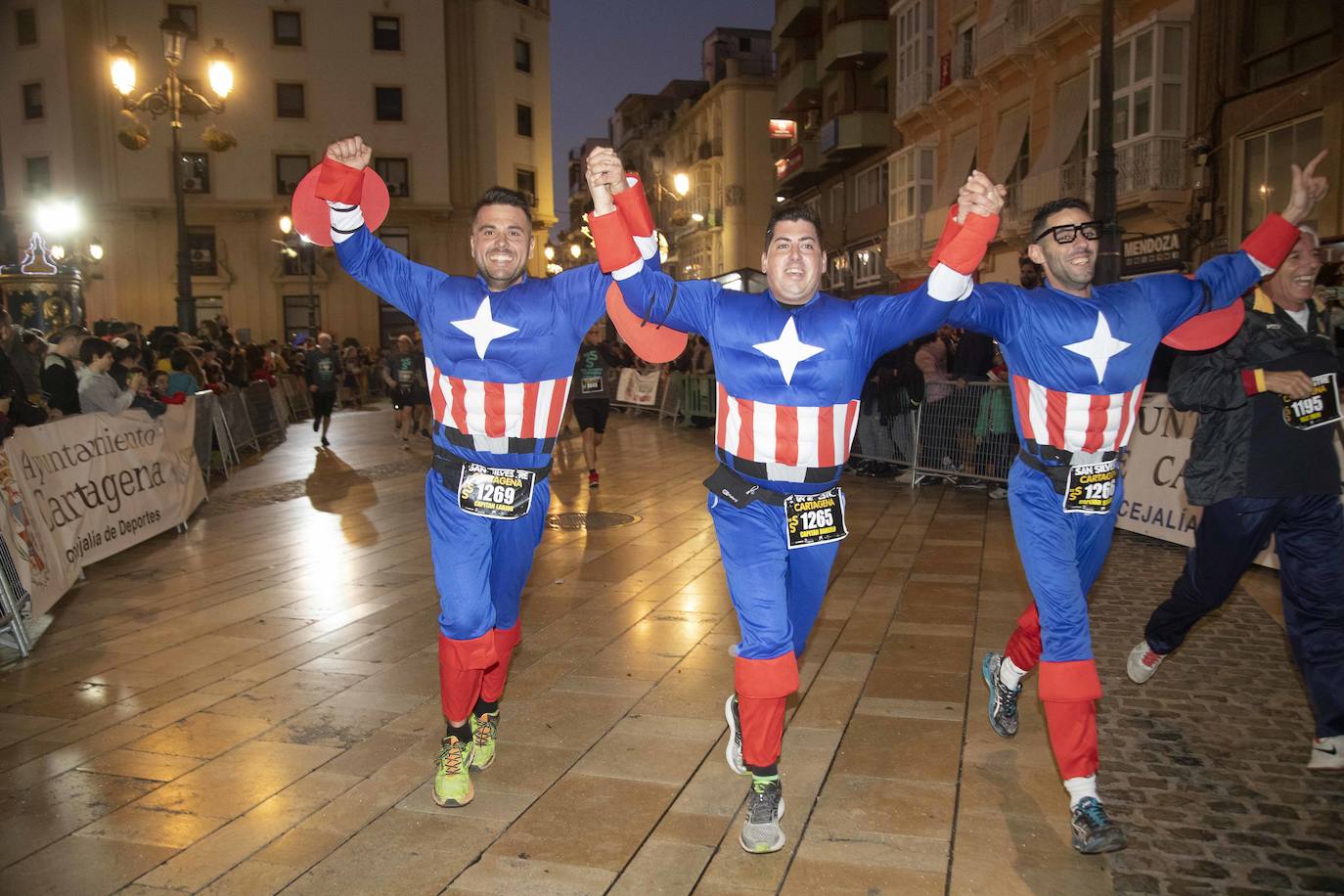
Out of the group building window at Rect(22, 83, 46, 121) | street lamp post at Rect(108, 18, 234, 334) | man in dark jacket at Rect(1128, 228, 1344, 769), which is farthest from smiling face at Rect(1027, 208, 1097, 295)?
building window at Rect(22, 83, 46, 121)

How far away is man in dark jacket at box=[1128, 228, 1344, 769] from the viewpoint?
4.50 meters

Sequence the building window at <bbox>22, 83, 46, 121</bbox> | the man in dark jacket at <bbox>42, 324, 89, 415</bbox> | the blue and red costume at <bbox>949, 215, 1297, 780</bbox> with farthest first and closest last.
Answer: the building window at <bbox>22, 83, 46, 121</bbox>, the man in dark jacket at <bbox>42, 324, 89, 415</bbox>, the blue and red costume at <bbox>949, 215, 1297, 780</bbox>

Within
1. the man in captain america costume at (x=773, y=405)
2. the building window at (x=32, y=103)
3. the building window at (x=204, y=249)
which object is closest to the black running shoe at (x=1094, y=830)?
the man in captain america costume at (x=773, y=405)

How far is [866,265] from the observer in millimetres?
35812

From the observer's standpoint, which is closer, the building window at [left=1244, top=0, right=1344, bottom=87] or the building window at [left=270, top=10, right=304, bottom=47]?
the building window at [left=1244, top=0, right=1344, bottom=87]

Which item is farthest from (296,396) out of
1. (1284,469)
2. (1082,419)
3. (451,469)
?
(1284,469)

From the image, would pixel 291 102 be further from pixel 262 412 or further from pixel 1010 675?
pixel 1010 675

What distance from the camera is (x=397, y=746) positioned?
15.7ft

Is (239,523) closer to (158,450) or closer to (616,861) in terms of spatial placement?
(158,450)

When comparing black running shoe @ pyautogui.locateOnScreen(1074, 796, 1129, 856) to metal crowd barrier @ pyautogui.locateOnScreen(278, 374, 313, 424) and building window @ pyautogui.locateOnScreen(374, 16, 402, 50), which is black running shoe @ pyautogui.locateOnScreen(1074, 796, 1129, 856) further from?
building window @ pyautogui.locateOnScreen(374, 16, 402, 50)

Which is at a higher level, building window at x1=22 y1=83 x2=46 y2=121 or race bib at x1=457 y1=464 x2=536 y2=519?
building window at x1=22 y1=83 x2=46 y2=121

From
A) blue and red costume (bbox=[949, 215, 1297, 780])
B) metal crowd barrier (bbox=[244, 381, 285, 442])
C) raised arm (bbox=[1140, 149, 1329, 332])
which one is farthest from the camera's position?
metal crowd barrier (bbox=[244, 381, 285, 442])

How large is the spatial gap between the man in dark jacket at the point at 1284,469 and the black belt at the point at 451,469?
296 centimetres

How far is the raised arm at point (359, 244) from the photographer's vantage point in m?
4.26
